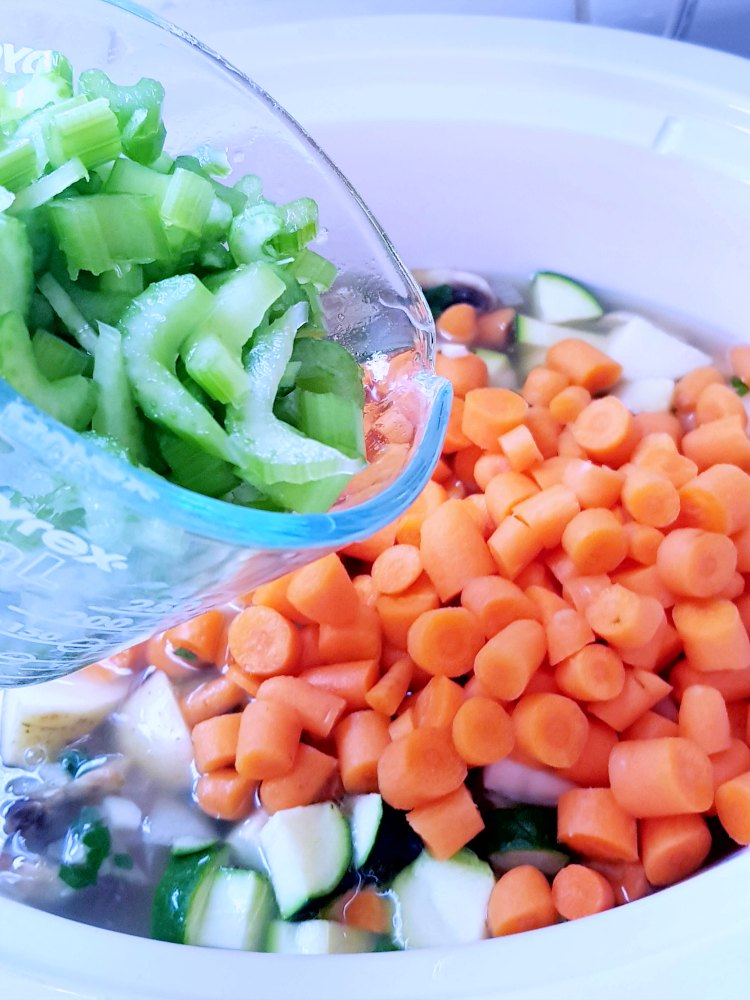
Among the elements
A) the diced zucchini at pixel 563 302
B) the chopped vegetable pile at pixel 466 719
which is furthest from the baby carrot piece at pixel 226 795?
the diced zucchini at pixel 563 302

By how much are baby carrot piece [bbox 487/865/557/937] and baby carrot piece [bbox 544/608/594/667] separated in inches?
9.3

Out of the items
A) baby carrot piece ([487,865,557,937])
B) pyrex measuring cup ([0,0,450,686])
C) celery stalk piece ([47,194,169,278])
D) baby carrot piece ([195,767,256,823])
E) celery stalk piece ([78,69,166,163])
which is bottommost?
baby carrot piece ([195,767,256,823])

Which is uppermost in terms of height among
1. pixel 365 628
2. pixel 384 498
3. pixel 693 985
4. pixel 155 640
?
pixel 384 498

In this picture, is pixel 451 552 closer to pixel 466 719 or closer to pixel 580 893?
pixel 466 719

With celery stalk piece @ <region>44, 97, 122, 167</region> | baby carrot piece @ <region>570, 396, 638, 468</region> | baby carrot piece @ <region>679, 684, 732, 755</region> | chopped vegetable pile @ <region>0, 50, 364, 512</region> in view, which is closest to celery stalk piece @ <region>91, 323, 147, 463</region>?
chopped vegetable pile @ <region>0, 50, 364, 512</region>

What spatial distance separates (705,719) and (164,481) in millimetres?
758

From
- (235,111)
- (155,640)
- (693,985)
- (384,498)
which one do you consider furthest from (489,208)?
(693,985)

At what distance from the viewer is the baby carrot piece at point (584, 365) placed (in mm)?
1441

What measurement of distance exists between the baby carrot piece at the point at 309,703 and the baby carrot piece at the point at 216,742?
0.16ft

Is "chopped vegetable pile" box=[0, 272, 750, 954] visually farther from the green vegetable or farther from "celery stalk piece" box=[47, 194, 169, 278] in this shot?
"celery stalk piece" box=[47, 194, 169, 278]

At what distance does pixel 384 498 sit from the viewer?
623mm

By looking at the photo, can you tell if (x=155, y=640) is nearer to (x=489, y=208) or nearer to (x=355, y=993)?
(x=355, y=993)

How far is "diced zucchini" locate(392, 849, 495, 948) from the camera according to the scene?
99 centimetres

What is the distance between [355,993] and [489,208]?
1201 mm
